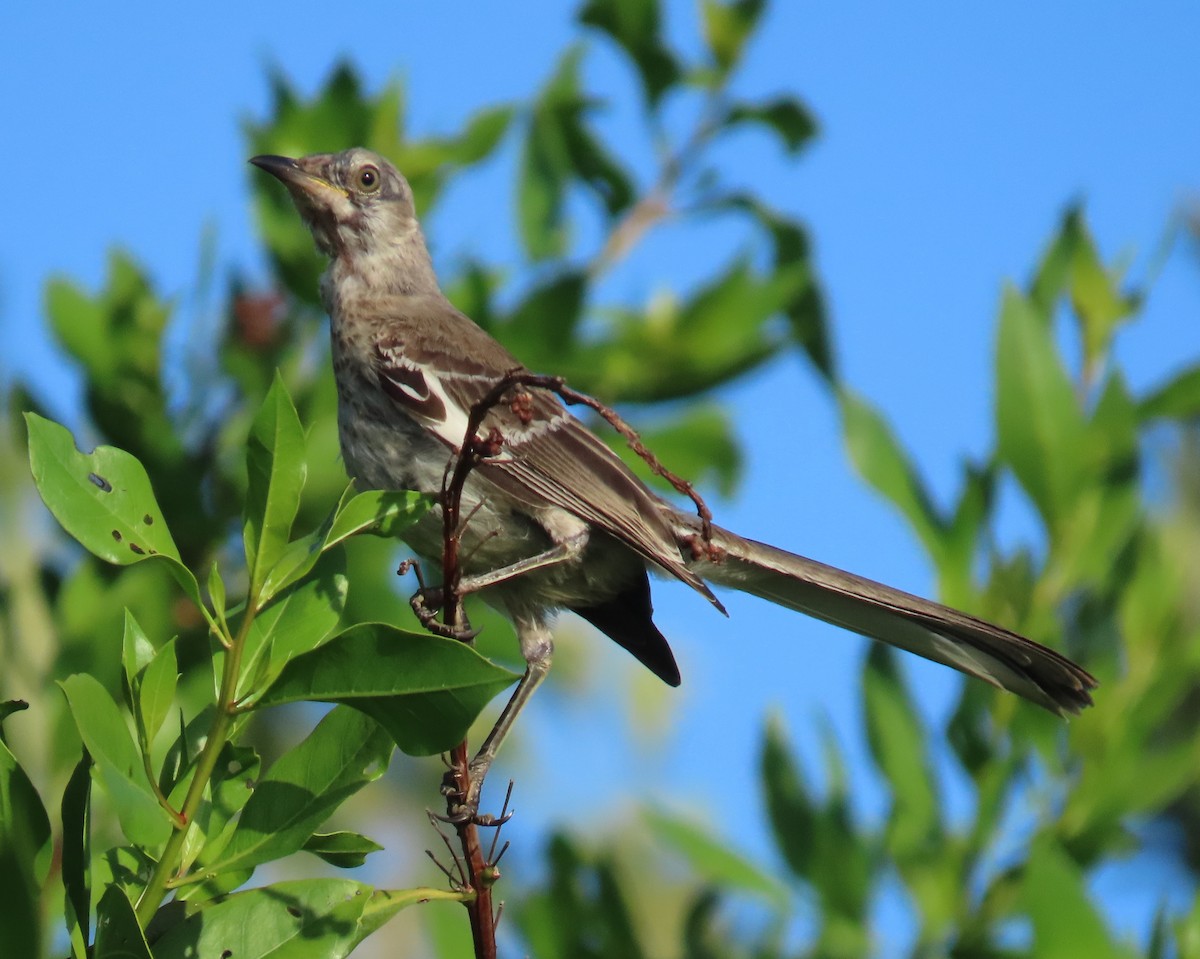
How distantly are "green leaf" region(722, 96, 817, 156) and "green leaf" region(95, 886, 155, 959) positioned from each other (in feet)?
11.6

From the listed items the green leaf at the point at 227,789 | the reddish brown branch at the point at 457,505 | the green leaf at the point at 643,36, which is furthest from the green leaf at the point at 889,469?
the green leaf at the point at 227,789

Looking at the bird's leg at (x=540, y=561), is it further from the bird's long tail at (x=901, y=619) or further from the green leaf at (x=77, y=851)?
the green leaf at (x=77, y=851)

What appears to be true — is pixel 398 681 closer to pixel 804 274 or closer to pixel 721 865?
pixel 721 865

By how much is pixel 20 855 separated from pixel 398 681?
49 centimetres

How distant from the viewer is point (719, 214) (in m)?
4.70

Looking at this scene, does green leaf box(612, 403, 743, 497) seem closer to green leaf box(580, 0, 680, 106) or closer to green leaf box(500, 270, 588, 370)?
green leaf box(500, 270, 588, 370)

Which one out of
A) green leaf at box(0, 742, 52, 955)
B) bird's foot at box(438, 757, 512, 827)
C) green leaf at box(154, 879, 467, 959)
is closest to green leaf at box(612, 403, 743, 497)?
bird's foot at box(438, 757, 512, 827)

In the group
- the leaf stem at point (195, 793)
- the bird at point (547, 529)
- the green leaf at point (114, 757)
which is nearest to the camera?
the green leaf at point (114, 757)

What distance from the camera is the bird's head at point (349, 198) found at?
181 inches

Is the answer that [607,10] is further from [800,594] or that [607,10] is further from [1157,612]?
[1157,612]

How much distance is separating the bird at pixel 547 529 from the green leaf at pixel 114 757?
1649mm

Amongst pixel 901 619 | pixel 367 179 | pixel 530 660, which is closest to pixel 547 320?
pixel 530 660

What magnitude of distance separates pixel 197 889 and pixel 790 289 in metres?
2.95

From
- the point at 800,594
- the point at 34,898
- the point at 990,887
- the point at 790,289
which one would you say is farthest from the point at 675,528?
the point at 34,898
